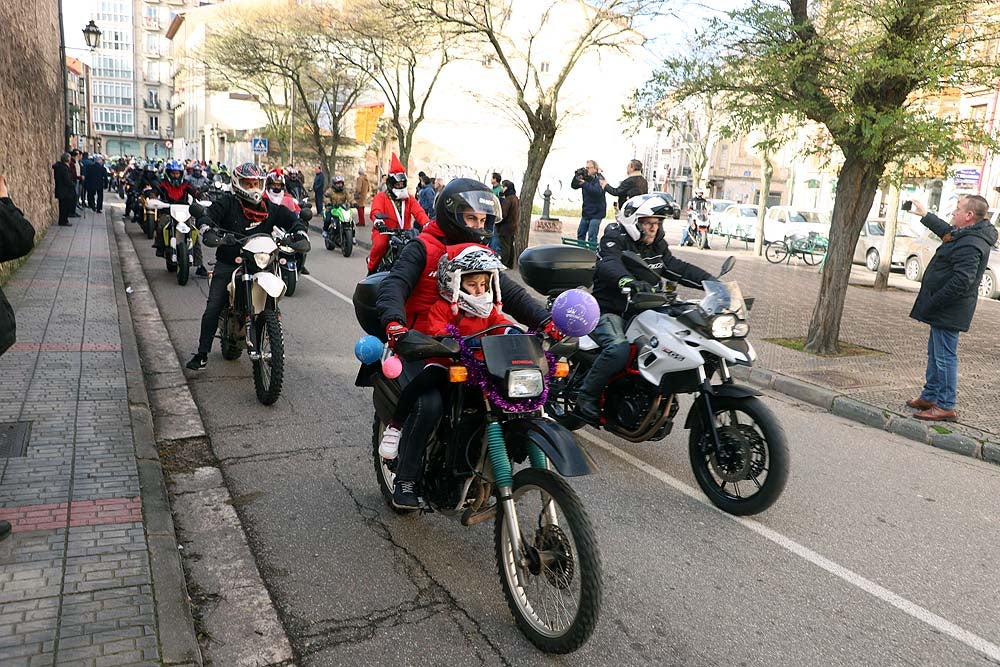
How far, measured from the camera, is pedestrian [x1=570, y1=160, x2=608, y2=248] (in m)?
15.4

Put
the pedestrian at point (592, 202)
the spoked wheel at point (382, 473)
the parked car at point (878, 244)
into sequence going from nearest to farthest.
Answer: the spoked wheel at point (382, 473) → the pedestrian at point (592, 202) → the parked car at point (878, 244)

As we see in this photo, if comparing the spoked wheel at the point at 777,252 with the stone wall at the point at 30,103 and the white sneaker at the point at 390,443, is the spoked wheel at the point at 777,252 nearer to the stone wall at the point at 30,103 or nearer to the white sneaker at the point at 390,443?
the stone wall at the point at 30,103

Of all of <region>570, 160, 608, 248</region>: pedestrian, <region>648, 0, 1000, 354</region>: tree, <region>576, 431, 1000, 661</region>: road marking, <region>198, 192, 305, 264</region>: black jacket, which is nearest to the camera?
<region>576, 431, 1000, 661</region>: road marking

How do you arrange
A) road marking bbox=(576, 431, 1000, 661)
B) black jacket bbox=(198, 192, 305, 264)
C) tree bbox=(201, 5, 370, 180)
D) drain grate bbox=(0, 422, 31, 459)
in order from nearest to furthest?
1. road marking bbox=(576, 431, 1000, 661)
2. drain grate bbox=(0, 422, 31, 459)
3. black jacket bbox=(198, 192, 305, 264)
4. tree bbox=(201, 5, 370, 180)

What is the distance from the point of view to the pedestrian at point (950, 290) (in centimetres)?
678

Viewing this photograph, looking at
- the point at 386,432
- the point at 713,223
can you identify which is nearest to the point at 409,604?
A: the point at 386,432

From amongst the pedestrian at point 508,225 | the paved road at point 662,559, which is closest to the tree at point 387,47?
the pedestrian at point 508,225

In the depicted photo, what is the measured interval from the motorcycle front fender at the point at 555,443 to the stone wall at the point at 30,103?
10022 mm

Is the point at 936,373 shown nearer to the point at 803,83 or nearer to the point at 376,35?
the point at 803,83

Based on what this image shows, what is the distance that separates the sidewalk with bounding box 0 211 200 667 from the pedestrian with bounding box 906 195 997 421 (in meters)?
6.31

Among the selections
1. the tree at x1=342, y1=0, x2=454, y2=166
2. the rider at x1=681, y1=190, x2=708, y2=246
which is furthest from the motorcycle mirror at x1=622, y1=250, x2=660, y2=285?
the rider at x1=681, y1=190, x2=708, y2=246

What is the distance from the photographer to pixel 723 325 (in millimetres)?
4723

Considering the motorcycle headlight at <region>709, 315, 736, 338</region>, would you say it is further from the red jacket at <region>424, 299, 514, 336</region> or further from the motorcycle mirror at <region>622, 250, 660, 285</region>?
the red jacket at <region>424, 299, 514, 336</region>

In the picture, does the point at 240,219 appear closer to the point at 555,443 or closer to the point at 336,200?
the point at 555,443
